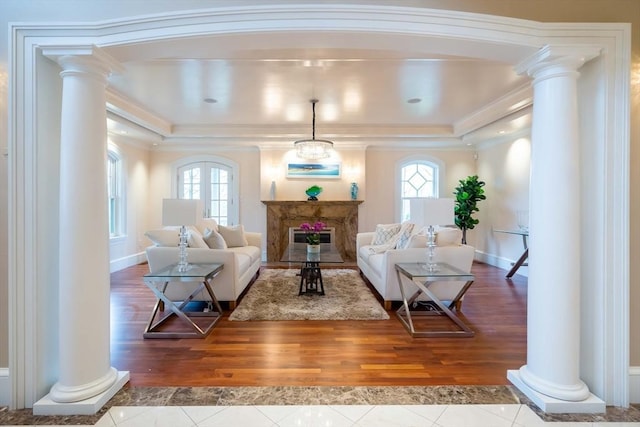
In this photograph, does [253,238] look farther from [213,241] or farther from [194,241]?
[194,241]

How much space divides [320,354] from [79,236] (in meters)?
1.87

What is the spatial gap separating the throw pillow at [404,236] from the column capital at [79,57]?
3225 mm

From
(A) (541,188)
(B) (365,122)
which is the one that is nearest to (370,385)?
(A) (541,188)

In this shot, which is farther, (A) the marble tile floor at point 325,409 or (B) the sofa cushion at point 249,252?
(B) the sofa cushion at point 249,252

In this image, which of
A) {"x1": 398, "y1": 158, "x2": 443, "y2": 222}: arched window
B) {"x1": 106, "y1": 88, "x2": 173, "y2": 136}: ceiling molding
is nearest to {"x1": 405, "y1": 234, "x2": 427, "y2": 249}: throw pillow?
{"x1": 398, "y1": 158, "x2": 443, "y2": 222}: arched window

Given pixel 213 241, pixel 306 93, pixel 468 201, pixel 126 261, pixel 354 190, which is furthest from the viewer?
pixel 354 190

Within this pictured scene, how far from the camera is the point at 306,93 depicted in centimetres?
431

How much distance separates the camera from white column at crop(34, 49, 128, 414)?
1.85m

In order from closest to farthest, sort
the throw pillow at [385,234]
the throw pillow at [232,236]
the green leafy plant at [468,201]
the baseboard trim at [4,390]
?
the baseboard trim at [4,390] < the throw pillow at [385,234] < the throw pillow at [232,236] < the green leafy plant at [468,201]

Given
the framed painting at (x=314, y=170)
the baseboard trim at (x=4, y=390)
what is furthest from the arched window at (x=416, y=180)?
the baseboard trim at (x=4, y=390)

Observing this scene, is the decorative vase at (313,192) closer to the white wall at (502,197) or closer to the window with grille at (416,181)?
the window with grille at (416,181)

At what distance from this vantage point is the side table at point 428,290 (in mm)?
2926

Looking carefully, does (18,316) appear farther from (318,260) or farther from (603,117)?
(603,117)

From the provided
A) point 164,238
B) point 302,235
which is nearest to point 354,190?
point 302,235
